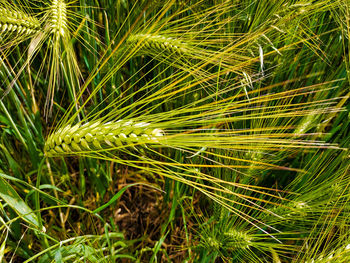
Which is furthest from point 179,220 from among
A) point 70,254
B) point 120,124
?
point 120,124

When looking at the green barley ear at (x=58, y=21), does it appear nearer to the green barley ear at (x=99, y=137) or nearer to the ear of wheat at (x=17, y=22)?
the ear of wheat at (x=17, y=22)

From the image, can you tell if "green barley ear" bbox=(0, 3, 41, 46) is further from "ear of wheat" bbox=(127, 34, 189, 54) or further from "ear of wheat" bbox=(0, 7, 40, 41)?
"ear of wheat" bbox=(127, 34, 189, 54)

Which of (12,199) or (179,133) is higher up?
(179,133)

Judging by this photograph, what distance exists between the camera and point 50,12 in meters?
0.83

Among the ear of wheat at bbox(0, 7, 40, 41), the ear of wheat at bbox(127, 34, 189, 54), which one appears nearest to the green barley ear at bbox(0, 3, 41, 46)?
the ear of wheat at bbox(0, 7, 40, 41)

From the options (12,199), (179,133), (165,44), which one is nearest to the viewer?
(179,133)

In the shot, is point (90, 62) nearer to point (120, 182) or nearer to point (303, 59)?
point (120, 182)

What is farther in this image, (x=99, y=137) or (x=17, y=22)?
(x=17, y=22)

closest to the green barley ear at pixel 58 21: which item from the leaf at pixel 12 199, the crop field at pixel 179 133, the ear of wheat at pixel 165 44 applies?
the crop field at pixel 179 133

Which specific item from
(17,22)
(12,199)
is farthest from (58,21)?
(12,199)

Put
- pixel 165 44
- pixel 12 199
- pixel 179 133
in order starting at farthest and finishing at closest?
1. pixel 165 44
2. pixel 12 199
3. pixel 179 133

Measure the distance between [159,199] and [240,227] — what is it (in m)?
0.44

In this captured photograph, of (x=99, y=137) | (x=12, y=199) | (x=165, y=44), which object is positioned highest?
(x=165, y=44)

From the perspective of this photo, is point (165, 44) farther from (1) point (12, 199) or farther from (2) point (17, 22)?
(1) point (12, 199)
